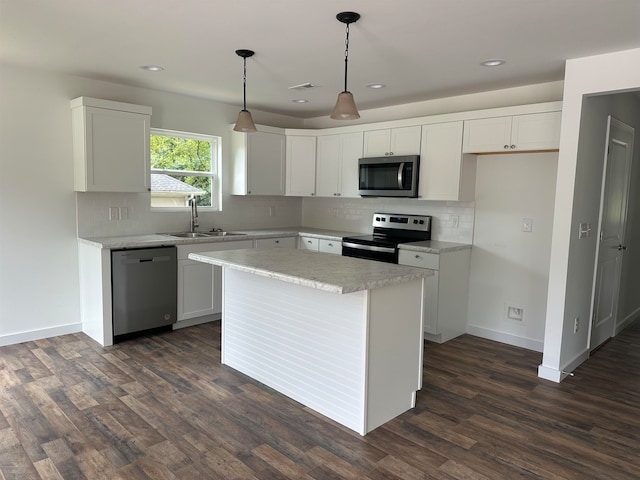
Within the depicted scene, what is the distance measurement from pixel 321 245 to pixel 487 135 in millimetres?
2101

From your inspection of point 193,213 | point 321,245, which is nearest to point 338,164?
point 321,245

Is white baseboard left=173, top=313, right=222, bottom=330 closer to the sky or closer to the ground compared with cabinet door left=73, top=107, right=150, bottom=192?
closer to the ground

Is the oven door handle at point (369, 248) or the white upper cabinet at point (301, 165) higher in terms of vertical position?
the white upper cabinet at point (301, 165)

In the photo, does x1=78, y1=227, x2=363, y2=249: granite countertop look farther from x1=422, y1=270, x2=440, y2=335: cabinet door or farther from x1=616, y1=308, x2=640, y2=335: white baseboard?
x1=616, y1=308, x2=640, y2=335: white baseboard

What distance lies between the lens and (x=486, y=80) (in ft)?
12.8

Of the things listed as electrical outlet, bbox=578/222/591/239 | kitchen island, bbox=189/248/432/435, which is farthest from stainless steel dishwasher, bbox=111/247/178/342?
electrical outlet, bbox=578/222/591/239

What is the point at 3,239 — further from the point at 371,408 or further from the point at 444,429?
the point at 444,429

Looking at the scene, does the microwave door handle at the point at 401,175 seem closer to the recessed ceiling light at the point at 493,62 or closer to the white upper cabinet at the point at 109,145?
the recessed ceiling light at the point at 493,62

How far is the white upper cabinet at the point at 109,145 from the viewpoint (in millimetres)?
3986

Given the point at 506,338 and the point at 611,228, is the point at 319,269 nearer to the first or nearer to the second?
the point at 506,338

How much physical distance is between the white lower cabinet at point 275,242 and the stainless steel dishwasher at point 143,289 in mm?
1001

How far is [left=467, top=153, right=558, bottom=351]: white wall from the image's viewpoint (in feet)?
13.3

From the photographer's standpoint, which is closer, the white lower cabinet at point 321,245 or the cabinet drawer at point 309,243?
the white lower cabinet at point 321,245

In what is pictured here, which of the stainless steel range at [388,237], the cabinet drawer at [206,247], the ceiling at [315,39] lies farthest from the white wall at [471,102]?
the cabinet drawer at [206,247]
